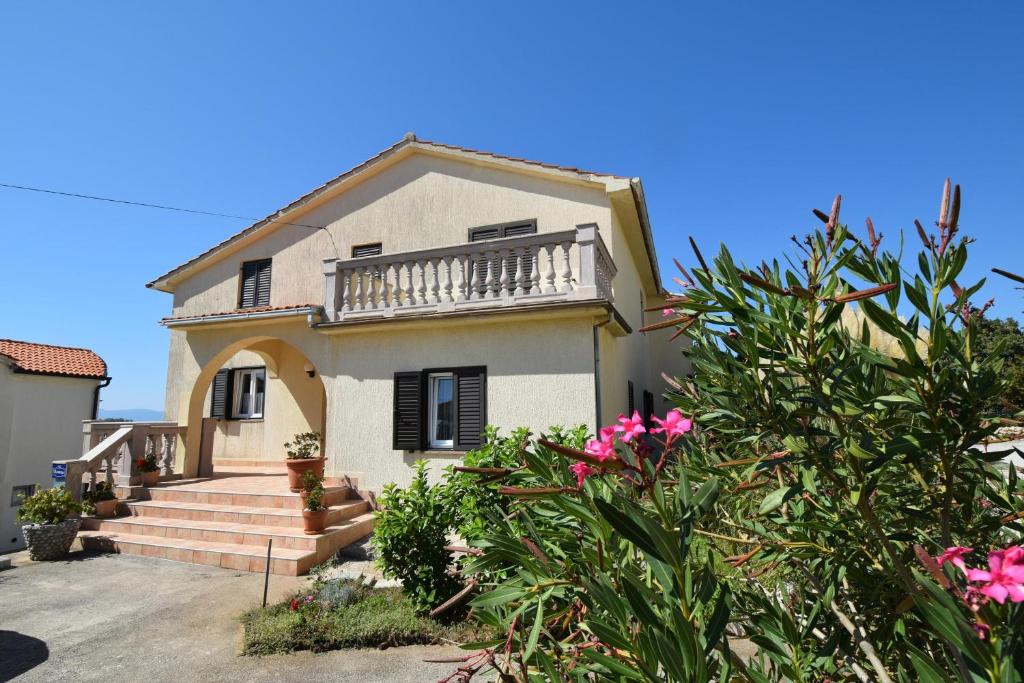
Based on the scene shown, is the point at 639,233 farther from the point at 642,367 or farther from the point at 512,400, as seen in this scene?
the point at 512,400

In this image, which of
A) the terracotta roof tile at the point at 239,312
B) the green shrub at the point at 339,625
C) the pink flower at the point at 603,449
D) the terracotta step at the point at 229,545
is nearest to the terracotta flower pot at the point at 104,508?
the terracotta step at the point at 229,545

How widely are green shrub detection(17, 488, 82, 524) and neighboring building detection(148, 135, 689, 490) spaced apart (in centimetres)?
279

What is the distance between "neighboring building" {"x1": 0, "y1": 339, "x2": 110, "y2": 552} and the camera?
14.8 metres

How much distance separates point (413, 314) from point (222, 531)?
16.8 feet

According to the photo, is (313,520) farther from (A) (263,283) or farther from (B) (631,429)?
(B) (631,429)

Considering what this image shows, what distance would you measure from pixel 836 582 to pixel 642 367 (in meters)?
13.3

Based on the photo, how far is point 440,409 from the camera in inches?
381

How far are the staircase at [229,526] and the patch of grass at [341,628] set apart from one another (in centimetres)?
187

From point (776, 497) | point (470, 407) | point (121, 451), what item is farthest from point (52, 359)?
point (776, 497)

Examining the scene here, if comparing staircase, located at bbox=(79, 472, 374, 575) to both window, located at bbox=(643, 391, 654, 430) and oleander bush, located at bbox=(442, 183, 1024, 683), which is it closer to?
oleander bush, located at bbox=(442, 183, 1024, 683)

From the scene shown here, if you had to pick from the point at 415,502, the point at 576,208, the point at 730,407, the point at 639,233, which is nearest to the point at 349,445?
the point at 415,502

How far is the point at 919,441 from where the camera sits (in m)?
1.26

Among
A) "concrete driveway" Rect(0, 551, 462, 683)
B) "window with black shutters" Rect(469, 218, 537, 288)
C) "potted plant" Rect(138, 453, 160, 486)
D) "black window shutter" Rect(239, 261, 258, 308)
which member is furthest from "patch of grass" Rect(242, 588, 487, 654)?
"black window shutter" Rect(239, 261, 258, 308)

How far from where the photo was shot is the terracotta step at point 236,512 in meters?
8.81
